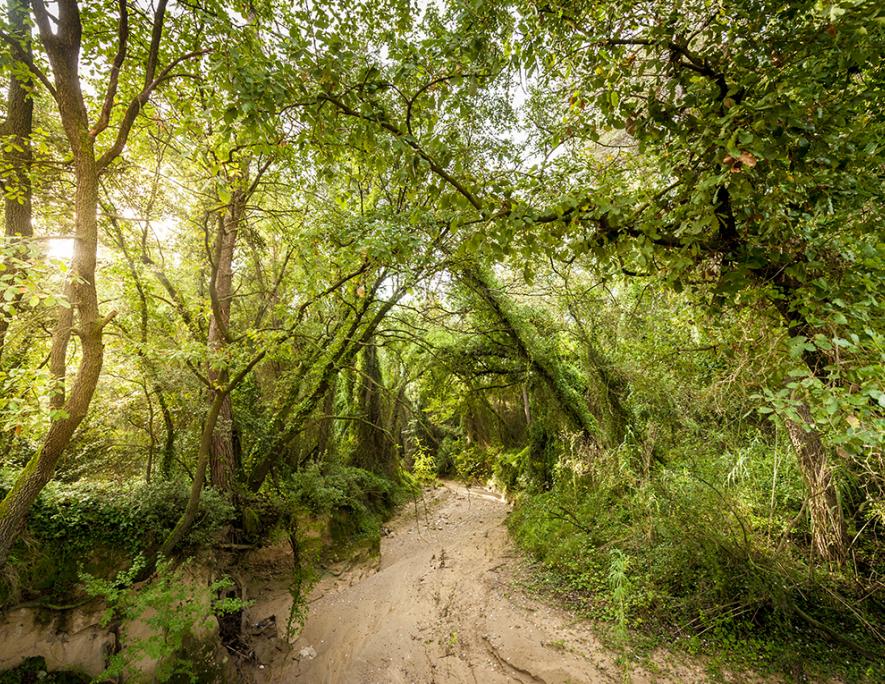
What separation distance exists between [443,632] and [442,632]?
A: 0.06 ft

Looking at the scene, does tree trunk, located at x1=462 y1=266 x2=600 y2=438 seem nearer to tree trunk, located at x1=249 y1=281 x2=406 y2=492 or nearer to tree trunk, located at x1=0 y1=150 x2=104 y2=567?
tree trunk, located at x1=249 y1=281 x2=406 y2=492

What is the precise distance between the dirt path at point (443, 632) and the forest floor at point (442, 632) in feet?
0.05

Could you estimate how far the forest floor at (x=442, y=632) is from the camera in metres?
3.92

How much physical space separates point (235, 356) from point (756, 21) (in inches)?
229

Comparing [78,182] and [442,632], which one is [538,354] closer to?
[442,632]

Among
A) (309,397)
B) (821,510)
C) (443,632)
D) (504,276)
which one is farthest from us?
(504,276)

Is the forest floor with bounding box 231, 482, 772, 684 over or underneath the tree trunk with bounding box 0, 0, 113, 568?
underneath

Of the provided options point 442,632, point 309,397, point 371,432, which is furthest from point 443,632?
point 371,432

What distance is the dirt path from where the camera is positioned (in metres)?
4.04

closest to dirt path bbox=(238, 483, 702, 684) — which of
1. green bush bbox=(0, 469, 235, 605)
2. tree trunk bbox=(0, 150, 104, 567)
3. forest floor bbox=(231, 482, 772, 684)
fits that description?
forest floor bbox=(231, 482, 772, 684)

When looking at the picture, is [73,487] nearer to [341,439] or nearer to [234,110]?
[234,110]

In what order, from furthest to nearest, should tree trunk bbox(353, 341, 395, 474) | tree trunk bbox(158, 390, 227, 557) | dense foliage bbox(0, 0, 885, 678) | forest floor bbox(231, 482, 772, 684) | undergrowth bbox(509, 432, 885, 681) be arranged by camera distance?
1. tree trunk bbox(353, 341, 395, 474)
2. tree trunk bbox(158, 390, 227, 557)
3. forest floor bbox(231, 482, 772, 684)
4. undergrowth bbox(509, 432, 885, 681)
5. dense foliage bbox(0, 0, 885, 678)

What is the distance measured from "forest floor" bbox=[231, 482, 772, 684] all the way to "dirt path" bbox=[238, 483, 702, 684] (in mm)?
14

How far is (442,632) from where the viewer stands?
4945 millimetres
